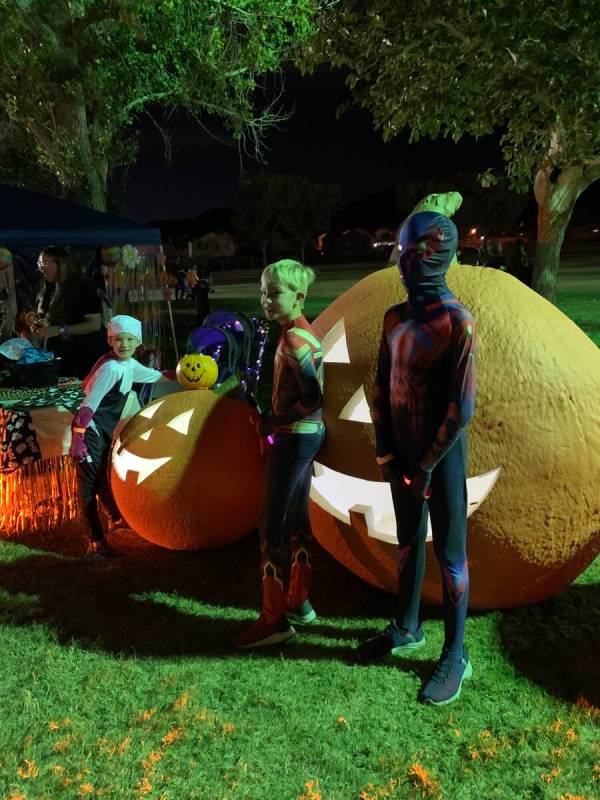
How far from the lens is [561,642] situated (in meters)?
3.50

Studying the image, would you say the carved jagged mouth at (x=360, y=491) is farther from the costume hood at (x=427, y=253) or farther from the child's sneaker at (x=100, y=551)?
the child's sneaker at (x=100, y=551)

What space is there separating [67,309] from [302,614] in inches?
460

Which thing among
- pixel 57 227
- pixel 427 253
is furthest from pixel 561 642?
pixel 57 227

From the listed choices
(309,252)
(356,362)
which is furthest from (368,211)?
(356,362)

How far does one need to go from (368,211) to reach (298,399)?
127 meters

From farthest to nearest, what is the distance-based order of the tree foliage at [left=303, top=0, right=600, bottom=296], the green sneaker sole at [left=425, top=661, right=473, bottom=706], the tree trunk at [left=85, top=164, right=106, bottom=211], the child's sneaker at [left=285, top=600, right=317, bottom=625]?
the tree trunk at [left=85, top=164, right=106, bottom=211]
the tree foliage at [left=303, top=0, right=600, bottom=296]
the child's sneaker at [left=285, top=600, right=317, bottom=625]
the green sneaker sole at [left=425, top=661, right=473, bottom=706]

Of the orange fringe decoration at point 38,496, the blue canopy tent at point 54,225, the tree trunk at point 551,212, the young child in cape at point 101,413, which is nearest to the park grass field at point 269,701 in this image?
the young child in cape at point 101,413

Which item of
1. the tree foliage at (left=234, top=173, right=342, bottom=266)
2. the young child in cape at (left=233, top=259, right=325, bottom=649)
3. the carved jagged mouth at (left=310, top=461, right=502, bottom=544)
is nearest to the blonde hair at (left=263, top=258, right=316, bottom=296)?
the young child in cape at (left=233, top=259, right=325, bottom=649)

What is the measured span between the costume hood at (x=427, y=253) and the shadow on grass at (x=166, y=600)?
1.86m

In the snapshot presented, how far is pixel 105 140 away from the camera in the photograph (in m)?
16.0

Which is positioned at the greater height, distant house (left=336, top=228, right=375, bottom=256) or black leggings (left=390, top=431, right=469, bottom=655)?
black leggings (left=390, top=431, right=469, bottom=655)

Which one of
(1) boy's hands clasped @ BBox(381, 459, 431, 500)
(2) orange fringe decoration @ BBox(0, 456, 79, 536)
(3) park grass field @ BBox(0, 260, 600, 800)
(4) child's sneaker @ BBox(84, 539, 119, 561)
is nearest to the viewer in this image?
(3) park grass field @ BBox(0, 260, 600, 800)

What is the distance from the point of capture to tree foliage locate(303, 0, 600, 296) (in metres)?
7.98

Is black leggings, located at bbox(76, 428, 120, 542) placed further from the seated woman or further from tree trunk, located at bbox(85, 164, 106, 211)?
tree trunk, located at bbox(85, 164, 106, 211)
